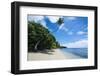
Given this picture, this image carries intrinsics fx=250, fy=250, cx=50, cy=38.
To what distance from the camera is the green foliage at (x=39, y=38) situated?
1201 mm

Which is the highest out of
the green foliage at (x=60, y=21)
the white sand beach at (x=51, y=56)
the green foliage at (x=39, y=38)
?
the green foliage at (x=60, y=21)

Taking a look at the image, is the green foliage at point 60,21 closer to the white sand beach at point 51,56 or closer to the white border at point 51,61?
the white border at point 51,61

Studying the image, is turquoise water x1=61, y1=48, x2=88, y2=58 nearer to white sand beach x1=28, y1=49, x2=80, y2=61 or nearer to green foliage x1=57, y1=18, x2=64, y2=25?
white sand beach x1=28, y1=49, x2=80, y2=61

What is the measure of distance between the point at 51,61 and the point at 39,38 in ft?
0.42

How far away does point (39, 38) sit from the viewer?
4.00 feet

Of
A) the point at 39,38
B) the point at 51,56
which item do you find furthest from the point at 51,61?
the point at 39,38

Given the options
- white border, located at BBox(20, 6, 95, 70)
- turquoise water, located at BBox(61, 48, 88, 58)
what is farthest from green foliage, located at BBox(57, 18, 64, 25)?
turquoise water, located at BBox(61, 48, 88, 58)

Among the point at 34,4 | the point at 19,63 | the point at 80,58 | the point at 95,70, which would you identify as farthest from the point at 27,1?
the point at 95,70

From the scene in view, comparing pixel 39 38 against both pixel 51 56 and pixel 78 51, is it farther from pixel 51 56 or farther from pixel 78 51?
pixel 78 51

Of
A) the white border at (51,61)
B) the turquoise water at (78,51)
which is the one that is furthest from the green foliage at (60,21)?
the turquoise water at (78,51)

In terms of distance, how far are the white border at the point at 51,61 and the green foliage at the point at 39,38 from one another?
0.03 metres

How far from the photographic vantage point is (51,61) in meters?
1.24

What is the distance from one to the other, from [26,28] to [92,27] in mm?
378

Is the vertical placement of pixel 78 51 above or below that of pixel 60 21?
below
